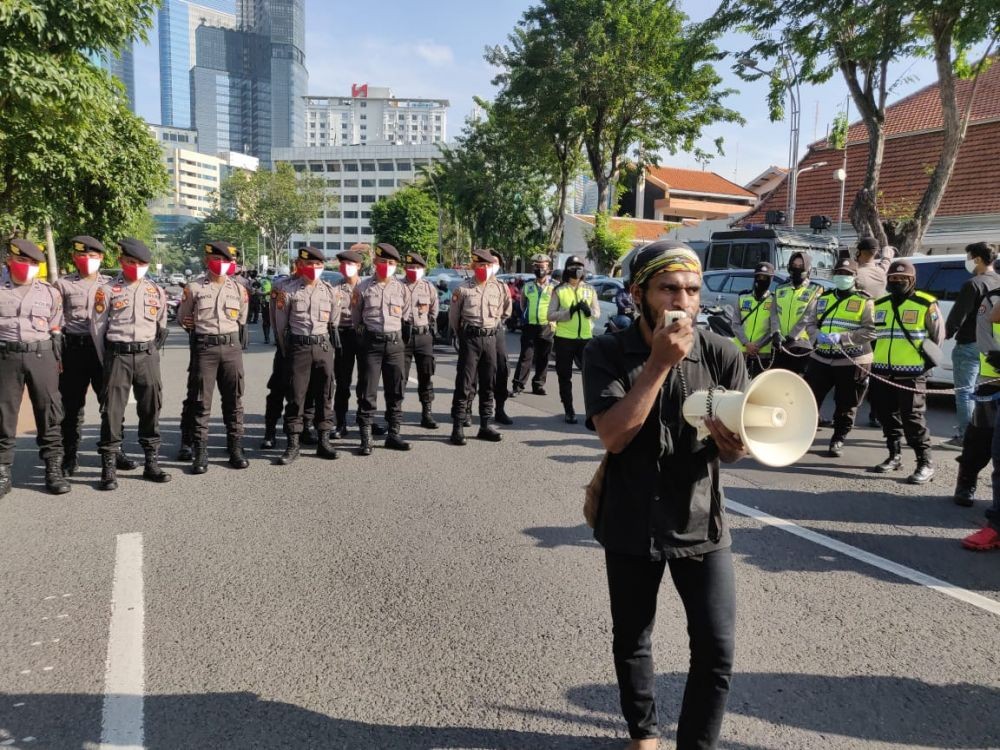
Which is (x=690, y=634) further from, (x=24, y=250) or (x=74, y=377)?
(x=74, y=377)

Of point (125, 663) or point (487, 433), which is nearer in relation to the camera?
point (125, 663)

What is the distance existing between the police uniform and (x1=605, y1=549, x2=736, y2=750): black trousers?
18.2 feet

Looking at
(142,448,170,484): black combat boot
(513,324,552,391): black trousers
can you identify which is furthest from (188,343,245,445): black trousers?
(513,324,552,391): black trousers

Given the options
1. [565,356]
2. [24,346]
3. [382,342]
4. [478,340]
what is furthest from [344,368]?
[24,346]

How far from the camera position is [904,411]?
672 cm

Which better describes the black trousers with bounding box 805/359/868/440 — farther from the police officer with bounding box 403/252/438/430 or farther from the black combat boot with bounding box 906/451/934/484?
the police officer with bounding box 403/252/438/430

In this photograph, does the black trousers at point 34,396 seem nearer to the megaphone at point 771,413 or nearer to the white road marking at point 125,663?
the white road marking at point 125,663

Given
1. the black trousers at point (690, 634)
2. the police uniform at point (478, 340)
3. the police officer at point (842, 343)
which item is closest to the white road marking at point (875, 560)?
the police officer at point (842, 343)

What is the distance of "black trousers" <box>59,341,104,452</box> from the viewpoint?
6.70 metres

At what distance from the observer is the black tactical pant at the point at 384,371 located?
782cm

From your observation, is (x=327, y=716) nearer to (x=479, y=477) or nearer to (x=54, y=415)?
(x=479, y=477)

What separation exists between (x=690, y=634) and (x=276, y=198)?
211 ft

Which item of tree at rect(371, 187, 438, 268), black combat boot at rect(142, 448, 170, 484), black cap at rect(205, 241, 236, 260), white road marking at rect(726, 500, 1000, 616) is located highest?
tree at rect(371, 187, 438, 268)

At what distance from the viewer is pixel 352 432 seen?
28.7 feet
